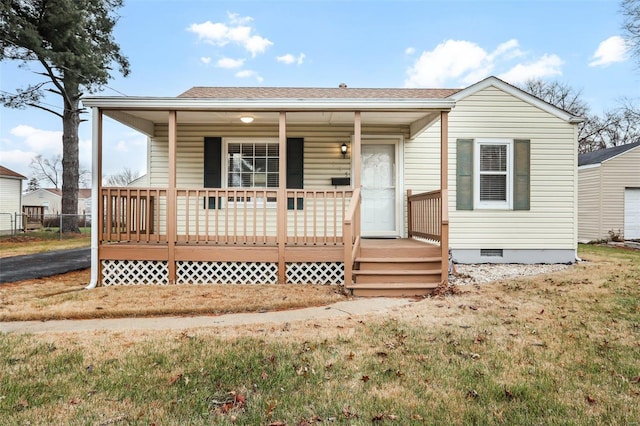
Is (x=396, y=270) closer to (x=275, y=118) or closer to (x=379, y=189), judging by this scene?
(x=379, y=189)

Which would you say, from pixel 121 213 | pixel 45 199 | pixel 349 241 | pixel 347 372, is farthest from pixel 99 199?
pixel 45 199

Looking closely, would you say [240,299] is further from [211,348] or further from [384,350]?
[384,350]

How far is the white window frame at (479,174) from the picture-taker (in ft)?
27.1

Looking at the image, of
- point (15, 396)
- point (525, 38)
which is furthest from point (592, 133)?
point (15, 396)

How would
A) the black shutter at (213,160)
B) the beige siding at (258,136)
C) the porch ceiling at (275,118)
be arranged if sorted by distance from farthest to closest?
1. the beige siding at (258,136)
2. the black shutter at (213,160)
3. the porch ceiling at (275,118)

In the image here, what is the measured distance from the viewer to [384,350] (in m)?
3.40

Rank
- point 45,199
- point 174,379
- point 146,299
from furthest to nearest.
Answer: point 45,199 < point 146,299 < point 174,379

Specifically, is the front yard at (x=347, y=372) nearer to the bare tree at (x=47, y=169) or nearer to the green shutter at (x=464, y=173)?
the green shutter at (x=464, y=173)

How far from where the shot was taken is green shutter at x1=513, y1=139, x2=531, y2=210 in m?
8.23

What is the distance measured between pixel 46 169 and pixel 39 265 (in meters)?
45.5

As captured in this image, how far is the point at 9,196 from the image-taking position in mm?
23000

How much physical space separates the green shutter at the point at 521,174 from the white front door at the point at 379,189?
2518 millimetres

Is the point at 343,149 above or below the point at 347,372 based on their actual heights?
above

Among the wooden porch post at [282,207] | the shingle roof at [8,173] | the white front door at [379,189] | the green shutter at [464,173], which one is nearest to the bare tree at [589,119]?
the green shutter at [464,173]
